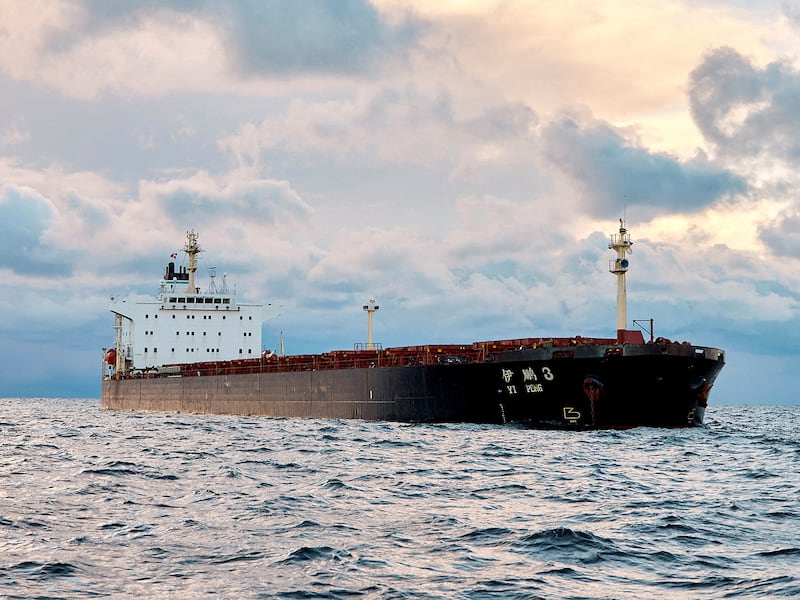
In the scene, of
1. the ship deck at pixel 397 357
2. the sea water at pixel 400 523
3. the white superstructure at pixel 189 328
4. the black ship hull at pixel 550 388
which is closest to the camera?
the sea water at pixel 400 523

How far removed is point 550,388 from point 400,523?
1635 cm

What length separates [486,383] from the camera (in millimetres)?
28641

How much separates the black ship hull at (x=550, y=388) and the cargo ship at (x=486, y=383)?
35mm

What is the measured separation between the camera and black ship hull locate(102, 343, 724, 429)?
2608 cm

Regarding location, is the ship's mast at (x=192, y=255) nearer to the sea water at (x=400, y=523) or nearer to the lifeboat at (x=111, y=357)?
the lifeboat at (x=111, y=357)

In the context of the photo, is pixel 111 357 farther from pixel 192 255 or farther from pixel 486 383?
pixel 486 383

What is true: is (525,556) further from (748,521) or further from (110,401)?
(110,401)

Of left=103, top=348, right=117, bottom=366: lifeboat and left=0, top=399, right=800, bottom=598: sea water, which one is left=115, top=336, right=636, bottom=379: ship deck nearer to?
left=0, top=399, right=800, bottom=598: sea water

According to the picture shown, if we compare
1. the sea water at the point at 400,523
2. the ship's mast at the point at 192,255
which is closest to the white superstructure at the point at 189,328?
the ship's mast at the point at 192,255

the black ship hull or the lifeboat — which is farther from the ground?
the lifeboat

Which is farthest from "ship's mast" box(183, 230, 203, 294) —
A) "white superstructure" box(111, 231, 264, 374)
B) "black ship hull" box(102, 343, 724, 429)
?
"black ship hull" box(102, 343, 724, 429)

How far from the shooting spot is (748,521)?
11789mm

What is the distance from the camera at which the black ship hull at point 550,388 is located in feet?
85.6

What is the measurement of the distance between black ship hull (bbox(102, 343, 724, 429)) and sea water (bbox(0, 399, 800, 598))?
4.49 meters
